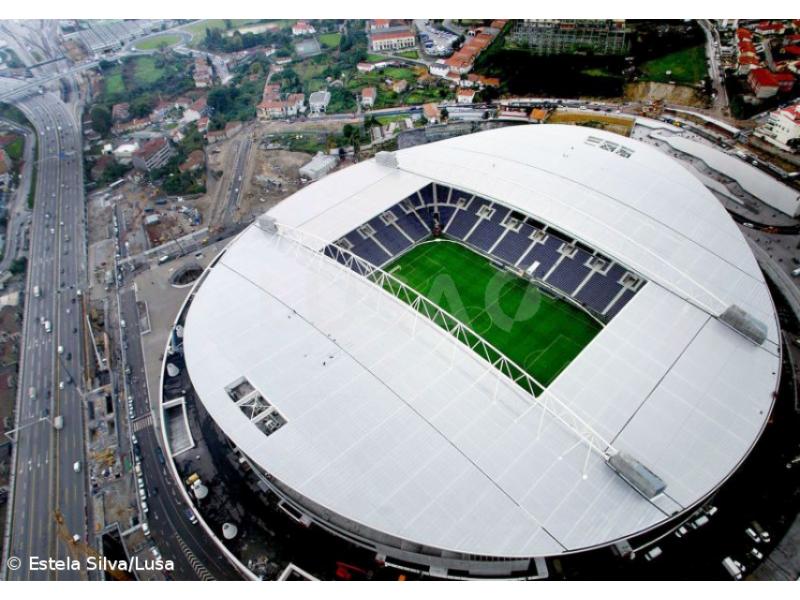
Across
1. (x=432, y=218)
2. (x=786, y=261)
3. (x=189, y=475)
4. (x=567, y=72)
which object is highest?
(x=567, y=72)

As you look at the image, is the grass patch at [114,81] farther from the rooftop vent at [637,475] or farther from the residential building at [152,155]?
the rooftop vent at [637,475]

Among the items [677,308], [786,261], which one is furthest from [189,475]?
[786,261]

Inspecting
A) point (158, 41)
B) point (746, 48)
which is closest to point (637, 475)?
point (746, 48)

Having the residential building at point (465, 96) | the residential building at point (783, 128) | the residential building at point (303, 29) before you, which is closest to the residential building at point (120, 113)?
the residential building at point (303, 29)

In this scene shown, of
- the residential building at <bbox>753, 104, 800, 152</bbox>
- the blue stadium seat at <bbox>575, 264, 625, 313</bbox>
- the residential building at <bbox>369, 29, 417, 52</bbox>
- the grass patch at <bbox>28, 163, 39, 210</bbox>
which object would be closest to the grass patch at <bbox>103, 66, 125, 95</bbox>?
the grass patch at <bbox>28, 163, 39, 210</bbox>

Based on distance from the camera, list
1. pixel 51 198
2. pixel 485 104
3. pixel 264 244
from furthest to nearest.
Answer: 1. pixel 485 104
2. pixel 51 198
3. pixel 264 244

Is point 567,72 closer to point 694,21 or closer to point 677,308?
point 694,21

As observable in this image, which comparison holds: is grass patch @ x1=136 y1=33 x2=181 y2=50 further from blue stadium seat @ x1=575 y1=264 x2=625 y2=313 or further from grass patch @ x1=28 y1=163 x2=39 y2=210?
blue stadium seat @ x1=575 y1=264 x2=625 y2=313
